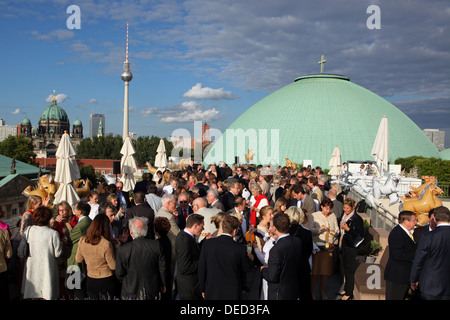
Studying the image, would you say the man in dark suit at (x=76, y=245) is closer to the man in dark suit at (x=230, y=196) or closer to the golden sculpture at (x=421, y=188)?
the man in dark suit at (x=230, y=196)

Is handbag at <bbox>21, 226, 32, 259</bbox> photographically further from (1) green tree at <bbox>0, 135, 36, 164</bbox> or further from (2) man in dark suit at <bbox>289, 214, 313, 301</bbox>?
(1) green tree at <bbox>0, 135, 36, 164</bbox>

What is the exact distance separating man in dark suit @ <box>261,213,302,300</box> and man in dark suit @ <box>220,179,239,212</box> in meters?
3.66

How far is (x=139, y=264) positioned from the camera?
14.8 ft

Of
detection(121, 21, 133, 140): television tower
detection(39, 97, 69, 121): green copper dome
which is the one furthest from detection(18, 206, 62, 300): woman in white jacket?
detection(39, 97, 69, 121): green copper dome

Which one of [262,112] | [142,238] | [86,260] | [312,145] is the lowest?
[86,260]

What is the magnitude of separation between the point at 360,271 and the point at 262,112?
140ft

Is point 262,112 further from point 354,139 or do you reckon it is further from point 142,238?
point 142,238

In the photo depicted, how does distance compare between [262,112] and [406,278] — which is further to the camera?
[262,112]

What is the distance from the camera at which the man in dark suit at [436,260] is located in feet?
14.6

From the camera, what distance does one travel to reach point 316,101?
4544cm

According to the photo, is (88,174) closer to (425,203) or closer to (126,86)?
(126,86)

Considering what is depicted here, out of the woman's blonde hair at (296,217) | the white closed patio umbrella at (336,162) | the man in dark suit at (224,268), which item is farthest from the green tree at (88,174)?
the man in dark suit at (224,268)
